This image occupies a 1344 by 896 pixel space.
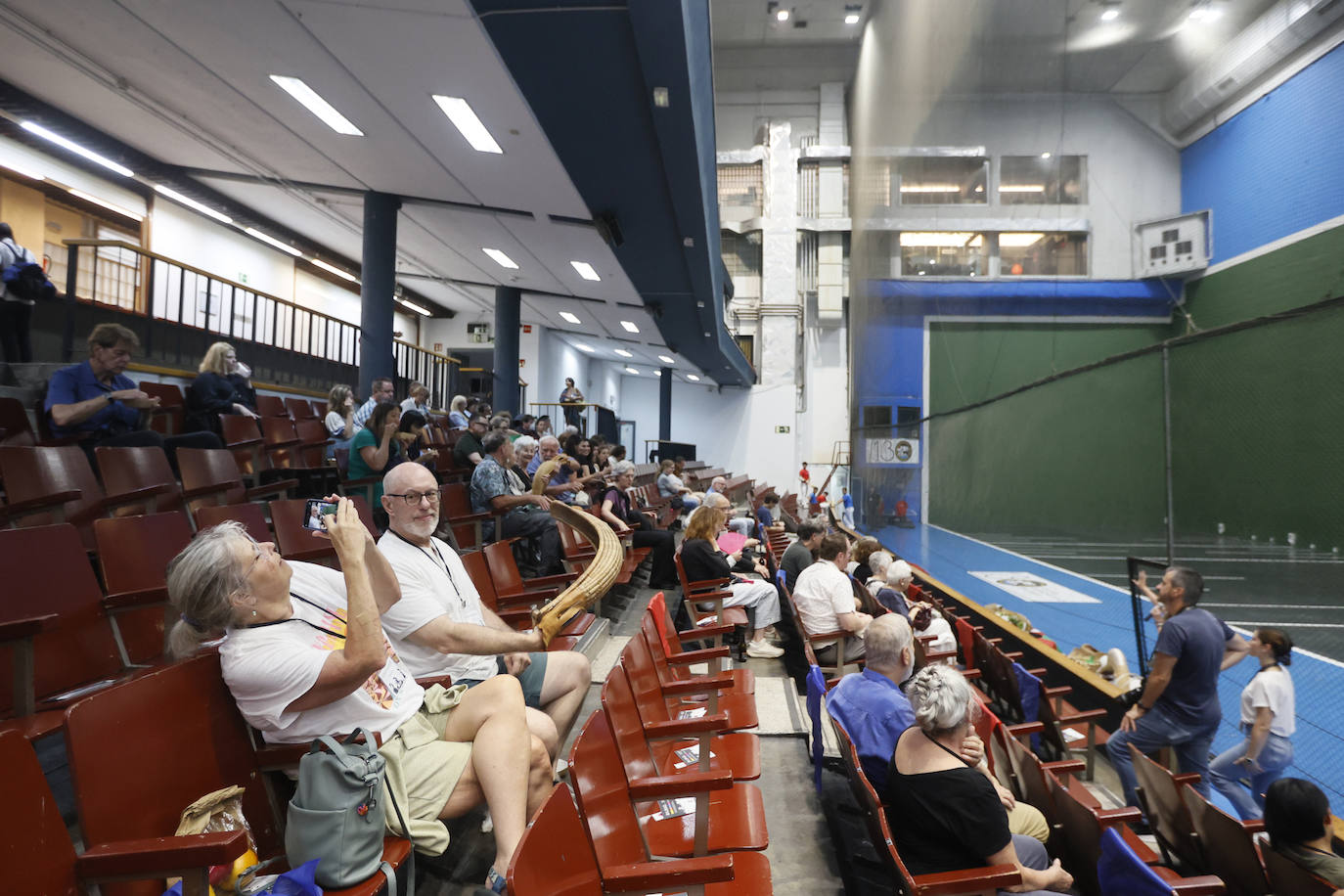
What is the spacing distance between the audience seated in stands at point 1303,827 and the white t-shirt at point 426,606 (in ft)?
8.52

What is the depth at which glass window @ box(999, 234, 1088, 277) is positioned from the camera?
5570 millimetres

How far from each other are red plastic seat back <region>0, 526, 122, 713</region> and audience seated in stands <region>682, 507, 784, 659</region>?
3.22 metres

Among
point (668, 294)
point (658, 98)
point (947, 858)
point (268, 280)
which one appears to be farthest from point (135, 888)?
point (268, 280)

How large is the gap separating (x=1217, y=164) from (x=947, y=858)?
14.7 feet

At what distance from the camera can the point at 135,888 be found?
4.25ft

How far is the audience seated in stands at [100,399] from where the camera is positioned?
11.5 ft

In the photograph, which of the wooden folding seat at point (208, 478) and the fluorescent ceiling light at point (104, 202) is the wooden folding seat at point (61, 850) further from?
the fluorescent ceiling light at point (104, 202)

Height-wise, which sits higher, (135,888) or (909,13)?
(909,13)

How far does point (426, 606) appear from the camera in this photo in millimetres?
2188

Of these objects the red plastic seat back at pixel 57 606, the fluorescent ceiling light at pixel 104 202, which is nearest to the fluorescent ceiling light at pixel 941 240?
the red plastic seat back at pixel 57 606

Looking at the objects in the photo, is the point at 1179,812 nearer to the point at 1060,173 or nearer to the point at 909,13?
the point at 1060,173

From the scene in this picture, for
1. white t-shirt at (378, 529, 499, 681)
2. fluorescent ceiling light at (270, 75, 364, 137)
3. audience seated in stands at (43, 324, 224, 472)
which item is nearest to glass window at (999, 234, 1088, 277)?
white t-shirt at (378, 529, 499, 681)

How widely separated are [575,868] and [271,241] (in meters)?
13.0

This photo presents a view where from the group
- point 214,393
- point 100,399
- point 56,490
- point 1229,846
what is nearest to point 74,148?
point 214,393
